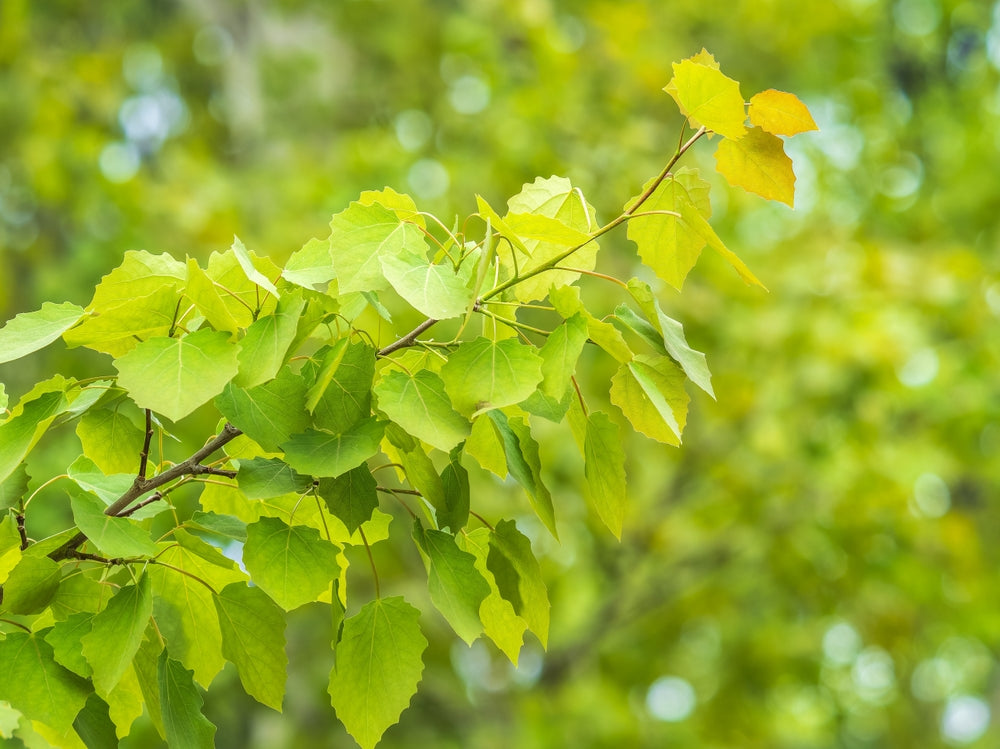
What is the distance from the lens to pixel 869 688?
9500 mm

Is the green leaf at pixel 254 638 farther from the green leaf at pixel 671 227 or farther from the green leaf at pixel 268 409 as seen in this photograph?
the green leaf at pixel 671 227

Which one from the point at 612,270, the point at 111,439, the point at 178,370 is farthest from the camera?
the point at 612,270

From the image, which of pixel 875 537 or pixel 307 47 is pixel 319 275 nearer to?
pixel 875 537

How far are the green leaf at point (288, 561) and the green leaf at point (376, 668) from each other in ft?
0.17

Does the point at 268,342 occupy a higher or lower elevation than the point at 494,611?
higher

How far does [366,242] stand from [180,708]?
1.31 ft

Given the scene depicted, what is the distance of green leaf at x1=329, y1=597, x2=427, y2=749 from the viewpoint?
87 cm

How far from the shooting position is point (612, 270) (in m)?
4.48

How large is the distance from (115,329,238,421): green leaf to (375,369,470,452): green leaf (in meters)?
0.11

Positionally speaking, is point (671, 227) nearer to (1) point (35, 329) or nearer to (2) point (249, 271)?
(2) point (249, 271)

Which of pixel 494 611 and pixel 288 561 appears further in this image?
pixel 494 611

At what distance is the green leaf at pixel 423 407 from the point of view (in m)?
0.78

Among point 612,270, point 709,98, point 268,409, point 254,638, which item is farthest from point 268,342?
point 612,270

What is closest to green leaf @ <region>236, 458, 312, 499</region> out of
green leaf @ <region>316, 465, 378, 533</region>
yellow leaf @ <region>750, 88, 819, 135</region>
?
green leaf @ <region>316, 465, 378, 533</region>
